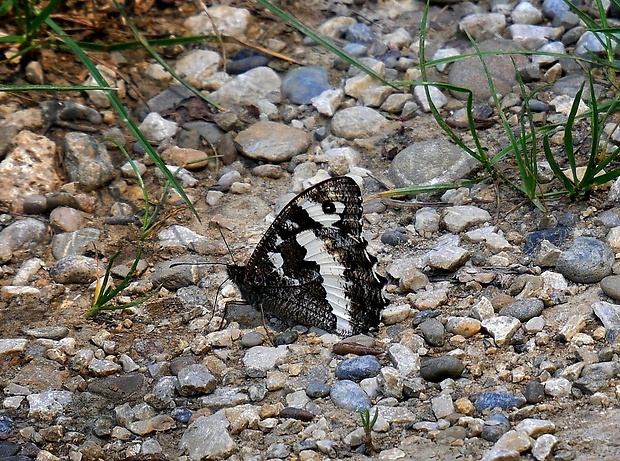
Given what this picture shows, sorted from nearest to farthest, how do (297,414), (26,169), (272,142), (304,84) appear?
(297,414)
(26,169)
(272,142)
(304,84)

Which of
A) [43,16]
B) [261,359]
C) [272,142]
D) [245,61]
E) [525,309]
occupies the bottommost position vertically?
[261,359]

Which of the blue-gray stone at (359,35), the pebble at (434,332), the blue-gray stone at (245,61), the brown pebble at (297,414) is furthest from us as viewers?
the blue-gray stone at (359,35)

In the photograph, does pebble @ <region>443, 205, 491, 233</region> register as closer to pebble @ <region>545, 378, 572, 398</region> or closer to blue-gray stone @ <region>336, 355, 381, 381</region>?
blue-gray stone @ <region>336, 355, 381, 381</region>

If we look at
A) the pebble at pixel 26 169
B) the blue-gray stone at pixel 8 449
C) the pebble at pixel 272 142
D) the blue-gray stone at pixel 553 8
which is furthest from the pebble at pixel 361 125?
the blue-gray stone at pixel 8 449

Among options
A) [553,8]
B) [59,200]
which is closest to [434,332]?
[59,200]

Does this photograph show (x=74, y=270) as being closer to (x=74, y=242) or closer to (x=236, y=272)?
(x=74, y=242)

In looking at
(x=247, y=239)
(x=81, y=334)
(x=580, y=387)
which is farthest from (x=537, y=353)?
(x=81, y=334)

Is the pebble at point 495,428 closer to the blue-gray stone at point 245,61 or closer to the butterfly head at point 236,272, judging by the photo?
the butterfly head at point 236,272
